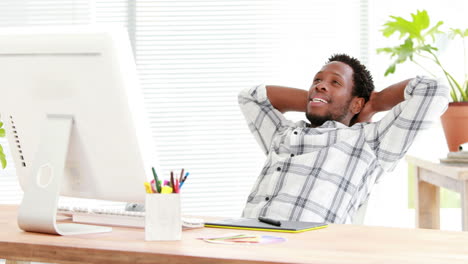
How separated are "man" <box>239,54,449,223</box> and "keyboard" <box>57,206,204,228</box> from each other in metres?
0.61

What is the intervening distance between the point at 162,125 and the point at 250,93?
1356 mm

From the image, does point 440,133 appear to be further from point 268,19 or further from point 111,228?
point 111,228

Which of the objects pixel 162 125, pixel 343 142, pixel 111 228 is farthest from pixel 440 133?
pixel 111 228

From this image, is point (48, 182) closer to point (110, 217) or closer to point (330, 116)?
point (110, 217)

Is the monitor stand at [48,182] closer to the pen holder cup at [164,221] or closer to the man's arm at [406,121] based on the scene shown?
the pen holder cup at [164,221]

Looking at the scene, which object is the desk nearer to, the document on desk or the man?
the man

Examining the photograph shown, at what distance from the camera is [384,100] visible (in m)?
2.46

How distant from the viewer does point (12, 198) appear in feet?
13.1

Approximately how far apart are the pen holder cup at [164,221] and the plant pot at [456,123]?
1894 millimetres

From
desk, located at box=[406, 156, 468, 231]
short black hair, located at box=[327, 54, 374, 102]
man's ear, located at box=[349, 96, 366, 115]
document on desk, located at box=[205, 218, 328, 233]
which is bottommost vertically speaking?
document on desk, located at box=[205, 218, 328, 233]

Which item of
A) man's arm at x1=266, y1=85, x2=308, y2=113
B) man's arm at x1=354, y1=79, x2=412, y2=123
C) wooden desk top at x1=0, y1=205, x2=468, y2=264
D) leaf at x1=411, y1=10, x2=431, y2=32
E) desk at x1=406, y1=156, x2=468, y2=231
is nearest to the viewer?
wooden desk top at x1=0, y1=205, x2=468, y2=264

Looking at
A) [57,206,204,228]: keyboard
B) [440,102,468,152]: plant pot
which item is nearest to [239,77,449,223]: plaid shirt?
[57,206,204,228]: keyboard

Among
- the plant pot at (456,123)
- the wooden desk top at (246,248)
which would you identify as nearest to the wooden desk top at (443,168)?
the plant pot at (456,123)

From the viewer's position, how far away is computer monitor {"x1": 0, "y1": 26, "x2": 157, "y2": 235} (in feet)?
4.82
